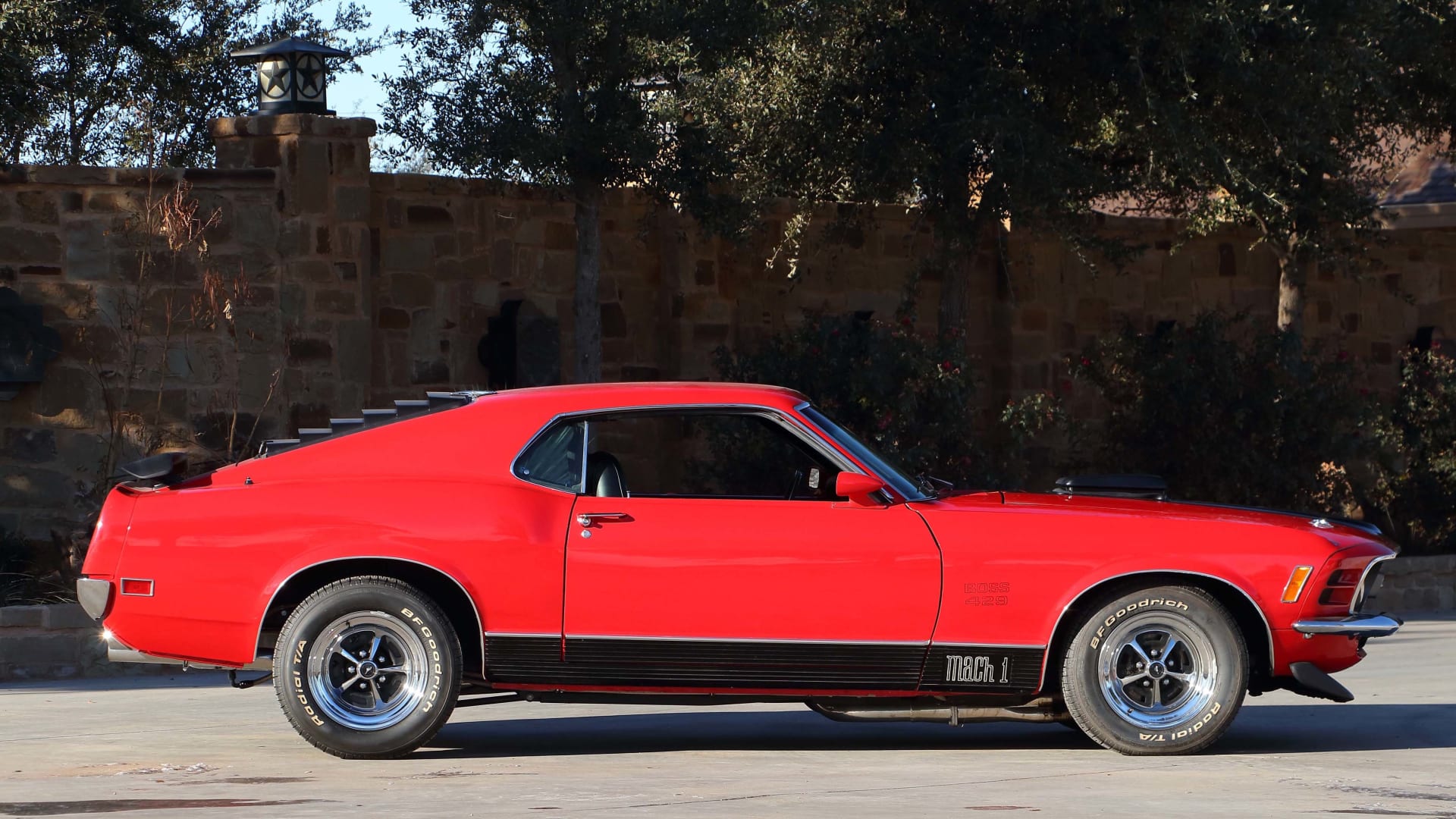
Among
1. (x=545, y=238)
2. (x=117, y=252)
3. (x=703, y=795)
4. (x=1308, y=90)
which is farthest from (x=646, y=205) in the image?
(x=703, y=795)

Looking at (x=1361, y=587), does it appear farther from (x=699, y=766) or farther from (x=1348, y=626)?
(x=699, y=766)

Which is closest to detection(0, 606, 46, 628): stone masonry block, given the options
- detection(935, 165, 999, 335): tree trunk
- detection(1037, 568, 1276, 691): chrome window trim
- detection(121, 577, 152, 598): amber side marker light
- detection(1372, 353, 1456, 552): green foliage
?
detection(121, 577, 152, 598): amber side marker light

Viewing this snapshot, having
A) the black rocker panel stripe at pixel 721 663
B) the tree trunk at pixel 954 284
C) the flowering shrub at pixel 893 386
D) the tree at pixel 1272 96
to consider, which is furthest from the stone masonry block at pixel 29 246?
the tree at pixel 1272 96

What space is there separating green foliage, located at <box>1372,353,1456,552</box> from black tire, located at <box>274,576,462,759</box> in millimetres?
11072

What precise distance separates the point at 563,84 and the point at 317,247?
7.21 feet

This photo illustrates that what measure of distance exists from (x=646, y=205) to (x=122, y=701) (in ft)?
24.7

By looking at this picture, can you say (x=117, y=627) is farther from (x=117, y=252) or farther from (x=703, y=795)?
(x=117, y=252)

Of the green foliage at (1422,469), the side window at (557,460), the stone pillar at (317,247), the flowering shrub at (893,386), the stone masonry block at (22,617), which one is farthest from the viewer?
the green foliage at (1422,469)

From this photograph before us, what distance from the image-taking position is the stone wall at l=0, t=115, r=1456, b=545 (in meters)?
13.4

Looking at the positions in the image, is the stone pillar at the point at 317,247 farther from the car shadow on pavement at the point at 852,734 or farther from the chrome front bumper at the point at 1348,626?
the chrome front bumper at the point at 1348,626

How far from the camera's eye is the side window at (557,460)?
7.30 metres

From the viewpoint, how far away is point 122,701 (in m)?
9.49

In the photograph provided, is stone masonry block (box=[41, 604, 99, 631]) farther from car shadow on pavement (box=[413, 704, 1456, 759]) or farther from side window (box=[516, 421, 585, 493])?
side window (box=[516, 421, 585, 493])

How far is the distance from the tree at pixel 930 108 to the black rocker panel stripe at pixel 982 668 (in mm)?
7410
